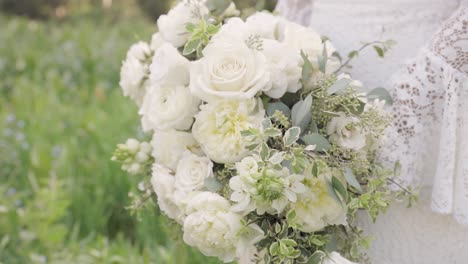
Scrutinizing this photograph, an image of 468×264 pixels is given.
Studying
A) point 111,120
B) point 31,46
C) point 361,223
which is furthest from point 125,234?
point 31,46

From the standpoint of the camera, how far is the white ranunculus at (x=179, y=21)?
→ 1610 mm

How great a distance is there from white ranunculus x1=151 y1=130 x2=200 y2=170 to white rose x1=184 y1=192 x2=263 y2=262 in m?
0.19

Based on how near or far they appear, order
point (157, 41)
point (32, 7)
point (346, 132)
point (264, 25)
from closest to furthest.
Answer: point (346, 132) < point (264, 25) < point (157, 41) < point (32, 7)

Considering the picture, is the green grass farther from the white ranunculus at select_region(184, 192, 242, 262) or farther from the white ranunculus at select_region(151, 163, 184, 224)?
the white ranunculus at select_region(184, 192, 242, 262)

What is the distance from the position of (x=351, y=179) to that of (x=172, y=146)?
1.42 feet

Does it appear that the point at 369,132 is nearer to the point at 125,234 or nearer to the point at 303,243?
the point at 303,243

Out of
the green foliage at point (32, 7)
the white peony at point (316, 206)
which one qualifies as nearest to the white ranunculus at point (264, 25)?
the white peony at point (316, 206)

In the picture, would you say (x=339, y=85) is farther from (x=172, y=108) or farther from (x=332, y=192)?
(x=172, y=108)

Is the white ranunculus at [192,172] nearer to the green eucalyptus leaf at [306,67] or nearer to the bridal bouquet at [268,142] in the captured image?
the bridal bouquet at [268,142]

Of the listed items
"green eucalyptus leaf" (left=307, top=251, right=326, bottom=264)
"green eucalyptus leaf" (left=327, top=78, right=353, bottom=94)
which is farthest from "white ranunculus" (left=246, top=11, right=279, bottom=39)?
"green eucalyptus leaf" (left=307, top=251, right=326, bottom=264)

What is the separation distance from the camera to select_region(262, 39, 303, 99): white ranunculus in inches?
55.1

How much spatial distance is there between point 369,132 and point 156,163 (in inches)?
20.7

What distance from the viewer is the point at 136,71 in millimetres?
1771

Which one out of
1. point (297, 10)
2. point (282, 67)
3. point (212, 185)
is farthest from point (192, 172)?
point (297, 10)
